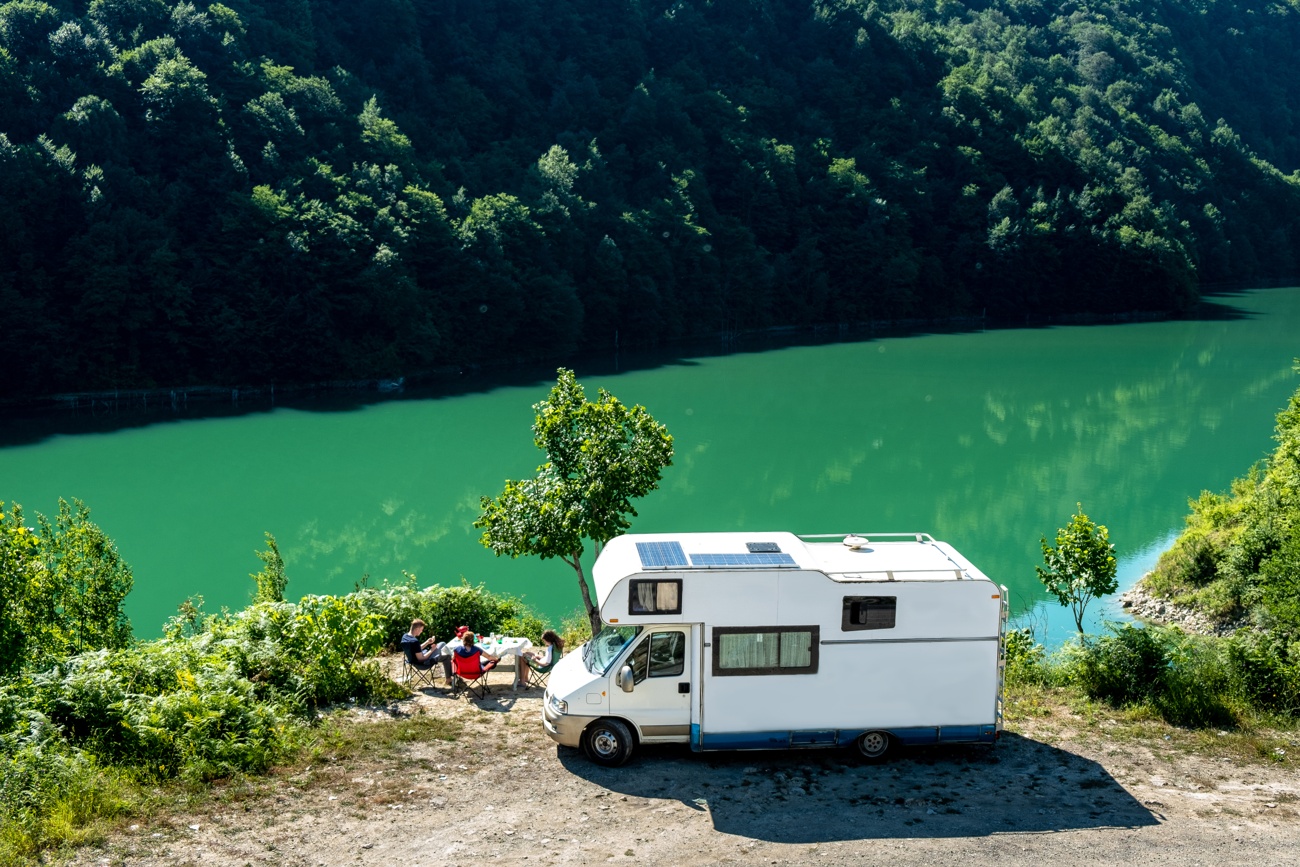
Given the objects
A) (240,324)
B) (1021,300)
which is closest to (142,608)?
(240,324)

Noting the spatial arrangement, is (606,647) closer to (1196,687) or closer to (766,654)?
(766,654)

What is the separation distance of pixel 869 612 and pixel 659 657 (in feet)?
6.41

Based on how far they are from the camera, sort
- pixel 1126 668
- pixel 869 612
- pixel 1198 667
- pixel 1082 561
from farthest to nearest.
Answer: pixel 1082 561
pixel 1126 668
pixel 1198 667
pixel 869 612

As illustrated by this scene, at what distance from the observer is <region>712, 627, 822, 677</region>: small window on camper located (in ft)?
36.4

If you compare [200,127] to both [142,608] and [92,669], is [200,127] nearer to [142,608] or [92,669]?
[142,608]

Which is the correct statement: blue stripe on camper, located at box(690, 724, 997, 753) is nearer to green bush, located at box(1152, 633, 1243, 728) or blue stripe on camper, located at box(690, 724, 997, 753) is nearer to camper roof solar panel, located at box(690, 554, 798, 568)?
camper roof solar panel, located at box(690, 554, 798, 568)

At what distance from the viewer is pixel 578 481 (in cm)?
1503

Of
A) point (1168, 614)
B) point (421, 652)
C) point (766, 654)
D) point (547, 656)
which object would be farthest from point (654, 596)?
point (1168, 614)

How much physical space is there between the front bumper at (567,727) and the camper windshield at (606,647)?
44cm

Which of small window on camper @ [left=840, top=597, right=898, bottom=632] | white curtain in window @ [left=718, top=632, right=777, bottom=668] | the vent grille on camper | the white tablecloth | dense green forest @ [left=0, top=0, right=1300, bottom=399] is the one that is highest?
dense green forest @ [left=0, top=0, right=1300, bottom=399]

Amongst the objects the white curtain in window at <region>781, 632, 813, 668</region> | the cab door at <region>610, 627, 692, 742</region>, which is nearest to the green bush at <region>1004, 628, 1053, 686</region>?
the white curtain in window at <region>781, 632, 813, 668</region>

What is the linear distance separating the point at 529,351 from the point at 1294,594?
162 ft

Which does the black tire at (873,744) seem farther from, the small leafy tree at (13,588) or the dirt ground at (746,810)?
the small leafy tree at (13,588)

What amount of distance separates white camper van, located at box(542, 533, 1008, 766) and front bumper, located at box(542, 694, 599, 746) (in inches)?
0.5
